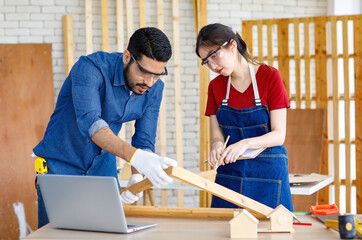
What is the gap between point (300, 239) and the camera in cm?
194

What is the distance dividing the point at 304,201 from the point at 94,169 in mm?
2616

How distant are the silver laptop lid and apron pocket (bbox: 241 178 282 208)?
34.6 inches

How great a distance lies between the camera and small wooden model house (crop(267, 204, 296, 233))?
2.03 m

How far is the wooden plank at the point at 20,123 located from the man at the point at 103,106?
3624 mm

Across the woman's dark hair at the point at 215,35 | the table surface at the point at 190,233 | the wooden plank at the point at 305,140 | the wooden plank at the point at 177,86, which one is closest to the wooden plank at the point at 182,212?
the table surface at the point at 190,233

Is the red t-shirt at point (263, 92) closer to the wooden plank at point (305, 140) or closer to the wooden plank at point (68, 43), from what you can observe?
the wooden plank at point (305, 140)

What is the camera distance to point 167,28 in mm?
6344

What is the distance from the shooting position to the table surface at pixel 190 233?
1.99 meters

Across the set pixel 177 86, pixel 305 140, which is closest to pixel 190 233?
pixel 305 140

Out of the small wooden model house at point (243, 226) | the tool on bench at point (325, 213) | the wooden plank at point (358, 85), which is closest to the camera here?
the small wooden model house at point (243, 226)

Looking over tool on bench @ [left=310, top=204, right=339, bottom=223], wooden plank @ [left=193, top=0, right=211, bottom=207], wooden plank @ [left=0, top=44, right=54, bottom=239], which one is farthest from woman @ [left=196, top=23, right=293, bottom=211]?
wooden plank @ [left=0, top=44, right=54, bottom=239]

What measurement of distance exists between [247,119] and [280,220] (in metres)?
0.80

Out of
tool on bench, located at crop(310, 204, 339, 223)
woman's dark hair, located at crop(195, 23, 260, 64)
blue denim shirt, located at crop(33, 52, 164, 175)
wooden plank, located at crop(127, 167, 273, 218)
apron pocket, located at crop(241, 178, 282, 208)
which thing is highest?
woman's dark hair, located at crop(195, 23, 260, 64)

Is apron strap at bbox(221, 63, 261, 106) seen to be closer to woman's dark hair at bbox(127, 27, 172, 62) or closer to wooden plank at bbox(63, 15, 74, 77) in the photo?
woman's dark hair at bbox(127, 27, 172, 62)
